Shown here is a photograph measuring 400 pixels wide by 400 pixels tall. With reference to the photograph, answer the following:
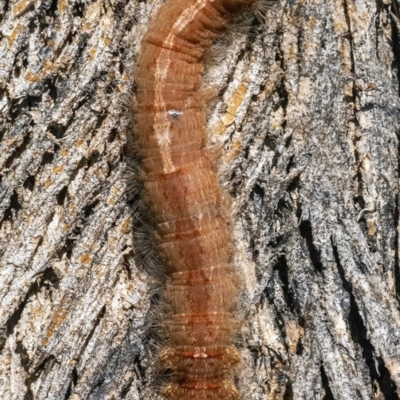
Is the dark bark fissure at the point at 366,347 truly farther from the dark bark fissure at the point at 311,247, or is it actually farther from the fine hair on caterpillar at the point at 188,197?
the fine hair on caterpillar at the point at 188,197

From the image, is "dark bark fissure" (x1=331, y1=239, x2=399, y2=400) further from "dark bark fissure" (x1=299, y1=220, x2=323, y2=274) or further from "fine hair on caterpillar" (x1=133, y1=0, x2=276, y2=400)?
"fine hair on caterpillar" (x1=133, y1=0, x2=276, y2=400)

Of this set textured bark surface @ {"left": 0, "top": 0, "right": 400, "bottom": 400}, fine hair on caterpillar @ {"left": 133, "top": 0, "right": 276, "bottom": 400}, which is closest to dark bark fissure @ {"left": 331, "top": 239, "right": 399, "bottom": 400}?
textured bark surface @ {"left": 0, "top": 0, "right": 400, "bottom": 400}

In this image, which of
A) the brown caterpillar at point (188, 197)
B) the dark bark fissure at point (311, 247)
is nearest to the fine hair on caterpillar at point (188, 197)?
the brown caterpillar at point (188, 197)

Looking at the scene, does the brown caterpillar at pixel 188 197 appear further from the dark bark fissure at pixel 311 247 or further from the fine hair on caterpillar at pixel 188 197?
the dark bark fissure at pixel 311 247

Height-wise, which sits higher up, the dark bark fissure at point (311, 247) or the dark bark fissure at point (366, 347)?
the dark bark fissure at point (311, 247)

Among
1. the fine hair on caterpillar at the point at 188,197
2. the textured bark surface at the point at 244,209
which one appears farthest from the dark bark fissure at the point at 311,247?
the fine hair on caterpillar at the point at 188,197

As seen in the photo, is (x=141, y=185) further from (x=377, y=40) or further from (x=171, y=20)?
(x=377, y=40)

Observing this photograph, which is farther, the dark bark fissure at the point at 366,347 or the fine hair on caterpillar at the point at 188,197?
the dark bark fissure at the point at 366,347

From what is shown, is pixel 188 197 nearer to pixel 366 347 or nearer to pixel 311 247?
pixel 311 247

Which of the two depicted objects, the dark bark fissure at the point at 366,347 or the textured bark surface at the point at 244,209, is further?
the dark bark fissure at the point at 366,347
